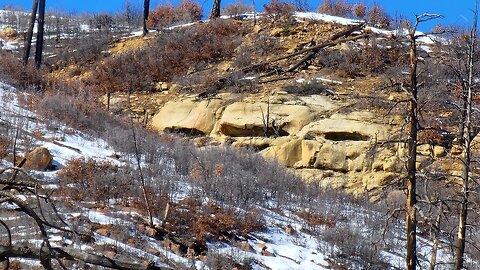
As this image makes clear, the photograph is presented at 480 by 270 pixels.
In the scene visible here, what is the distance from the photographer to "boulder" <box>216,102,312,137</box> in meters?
16.1

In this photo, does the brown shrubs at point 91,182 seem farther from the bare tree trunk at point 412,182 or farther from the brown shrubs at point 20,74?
the brown shrubs at point 20,74

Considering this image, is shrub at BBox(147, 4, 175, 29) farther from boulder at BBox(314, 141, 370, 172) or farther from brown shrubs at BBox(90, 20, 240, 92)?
boulder at BBox(314, 141, 370, 172)

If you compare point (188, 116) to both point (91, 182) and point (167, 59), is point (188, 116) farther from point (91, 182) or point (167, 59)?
point (91, 182)

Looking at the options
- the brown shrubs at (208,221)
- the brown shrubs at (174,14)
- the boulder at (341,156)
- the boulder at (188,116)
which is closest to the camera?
the brown shrubs at (208,221)

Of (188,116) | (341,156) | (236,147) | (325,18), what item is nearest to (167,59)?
(188,116)

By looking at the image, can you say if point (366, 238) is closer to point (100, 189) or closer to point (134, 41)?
point (100, 189)

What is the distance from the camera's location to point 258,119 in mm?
16531

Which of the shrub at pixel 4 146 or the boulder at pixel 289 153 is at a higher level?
the shrub at pixel 4 146

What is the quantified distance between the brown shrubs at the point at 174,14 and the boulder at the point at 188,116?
9.79 meters

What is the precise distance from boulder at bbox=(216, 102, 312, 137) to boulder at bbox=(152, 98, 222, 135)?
0.46 metres

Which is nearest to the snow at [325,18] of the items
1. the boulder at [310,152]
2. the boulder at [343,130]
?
the boulder at [343,130]

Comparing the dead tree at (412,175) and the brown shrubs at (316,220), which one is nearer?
the dead tree at (412,175)

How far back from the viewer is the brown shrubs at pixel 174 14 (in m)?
28.2

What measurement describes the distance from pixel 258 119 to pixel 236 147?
4.00 feet
